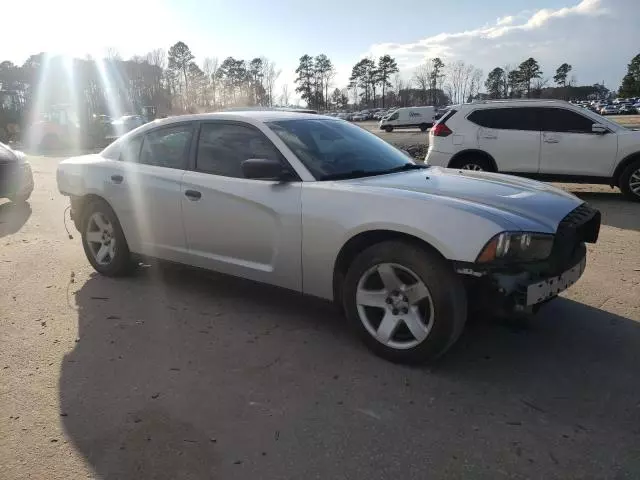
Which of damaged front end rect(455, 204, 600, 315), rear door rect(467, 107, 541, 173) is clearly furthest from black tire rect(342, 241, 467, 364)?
rear door rect(467, 107, 541, 173)

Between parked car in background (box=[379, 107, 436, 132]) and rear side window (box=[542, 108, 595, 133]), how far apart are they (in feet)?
114

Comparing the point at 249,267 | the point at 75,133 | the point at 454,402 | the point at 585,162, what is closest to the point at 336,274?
the point at 249,267

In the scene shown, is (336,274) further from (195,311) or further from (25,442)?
(25,442)

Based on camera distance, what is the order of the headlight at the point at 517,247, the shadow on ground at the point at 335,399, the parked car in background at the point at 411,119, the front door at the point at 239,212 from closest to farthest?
1. the shadow on ground at the point at 335,399
2. the headlight at the point at 517,247
3. the front door at the point at 239,212
4. the parked car in background at the point at 411,119

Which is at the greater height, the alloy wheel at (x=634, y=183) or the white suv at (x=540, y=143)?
the white suv at (x=540, y=143)

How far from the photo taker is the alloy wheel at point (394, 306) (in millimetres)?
3217

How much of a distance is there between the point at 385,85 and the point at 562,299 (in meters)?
113

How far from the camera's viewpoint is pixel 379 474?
2352 mm

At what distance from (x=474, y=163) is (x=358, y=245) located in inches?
279

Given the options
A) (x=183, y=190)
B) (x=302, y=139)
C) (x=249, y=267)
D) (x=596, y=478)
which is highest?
(x=302, y=139)

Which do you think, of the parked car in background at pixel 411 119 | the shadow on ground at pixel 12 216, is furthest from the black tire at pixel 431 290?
the parked car in background at pixel 411 119

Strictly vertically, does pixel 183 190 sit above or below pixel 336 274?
above

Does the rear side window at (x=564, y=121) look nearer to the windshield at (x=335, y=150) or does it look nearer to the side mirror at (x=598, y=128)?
the side mirror at (x=598, y=128)

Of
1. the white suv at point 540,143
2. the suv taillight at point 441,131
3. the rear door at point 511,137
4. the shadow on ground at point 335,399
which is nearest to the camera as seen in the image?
the shadow on ground at point 335,399
